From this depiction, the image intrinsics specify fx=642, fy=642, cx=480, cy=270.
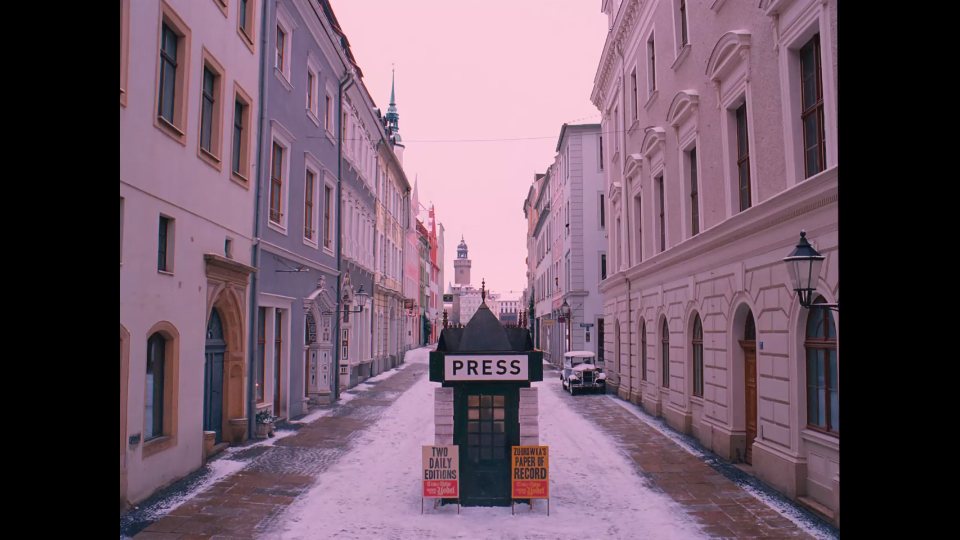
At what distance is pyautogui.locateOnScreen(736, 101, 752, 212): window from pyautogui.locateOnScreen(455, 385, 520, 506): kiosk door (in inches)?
250

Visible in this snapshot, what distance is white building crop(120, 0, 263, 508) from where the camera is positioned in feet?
30.6

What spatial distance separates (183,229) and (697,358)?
12094 mm

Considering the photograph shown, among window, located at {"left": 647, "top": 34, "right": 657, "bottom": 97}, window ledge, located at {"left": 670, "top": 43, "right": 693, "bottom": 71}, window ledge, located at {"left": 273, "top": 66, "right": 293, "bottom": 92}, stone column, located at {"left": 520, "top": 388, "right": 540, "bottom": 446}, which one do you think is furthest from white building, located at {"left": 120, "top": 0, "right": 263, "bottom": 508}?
window, located at {"left": 647, "top": 34, "right": 657, "bottom": 97}

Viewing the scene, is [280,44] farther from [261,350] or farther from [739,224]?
[739,224]

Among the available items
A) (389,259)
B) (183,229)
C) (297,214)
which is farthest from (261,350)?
(389,259)

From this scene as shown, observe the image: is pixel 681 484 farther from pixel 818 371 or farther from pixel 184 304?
pixel 184 304

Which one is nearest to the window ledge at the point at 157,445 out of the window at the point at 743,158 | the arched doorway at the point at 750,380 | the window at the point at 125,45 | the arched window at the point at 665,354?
the window at the point at 125,45

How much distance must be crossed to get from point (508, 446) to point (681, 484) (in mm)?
3364

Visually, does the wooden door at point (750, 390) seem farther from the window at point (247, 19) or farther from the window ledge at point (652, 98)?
the window at point (247, 19)

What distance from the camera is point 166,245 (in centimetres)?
1066

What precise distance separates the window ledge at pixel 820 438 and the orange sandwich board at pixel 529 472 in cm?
396

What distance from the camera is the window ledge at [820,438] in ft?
29.4

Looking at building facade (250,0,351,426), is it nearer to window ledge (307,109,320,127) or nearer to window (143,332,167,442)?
window ledge (307,109,320,127)
